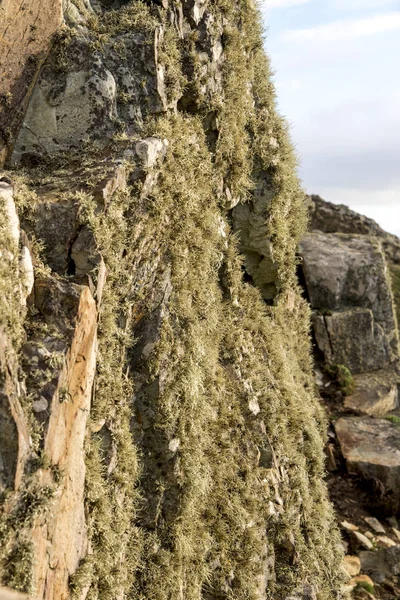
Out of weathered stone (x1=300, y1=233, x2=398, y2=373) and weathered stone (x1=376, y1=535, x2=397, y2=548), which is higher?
weathered stone (x1=300, y1=233, x2=398, y2=373)

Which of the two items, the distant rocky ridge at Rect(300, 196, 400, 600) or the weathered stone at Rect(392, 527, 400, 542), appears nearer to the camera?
the distant rocky ridge at Rect(300, 196, 400, 600)

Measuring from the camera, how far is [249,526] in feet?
24.2

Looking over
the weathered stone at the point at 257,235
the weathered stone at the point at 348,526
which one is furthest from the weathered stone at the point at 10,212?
the weathered stone at the point at 348,526

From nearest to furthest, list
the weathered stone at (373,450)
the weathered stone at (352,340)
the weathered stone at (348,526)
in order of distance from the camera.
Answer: the weathered stone at (348,526) < the weathered stone at (373,450) < the weathered stone at (352,340)

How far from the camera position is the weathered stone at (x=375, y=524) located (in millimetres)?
12656

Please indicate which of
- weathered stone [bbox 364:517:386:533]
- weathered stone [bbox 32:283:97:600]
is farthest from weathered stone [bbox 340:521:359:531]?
weathered stone [bbox 32:283:97:600]

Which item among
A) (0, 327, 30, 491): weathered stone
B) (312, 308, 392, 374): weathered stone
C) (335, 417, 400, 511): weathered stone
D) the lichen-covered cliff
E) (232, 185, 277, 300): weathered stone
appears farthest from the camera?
(312, 308, 392, 374): weathered stone

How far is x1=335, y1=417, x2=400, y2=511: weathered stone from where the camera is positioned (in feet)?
44.1

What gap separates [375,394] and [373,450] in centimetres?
227

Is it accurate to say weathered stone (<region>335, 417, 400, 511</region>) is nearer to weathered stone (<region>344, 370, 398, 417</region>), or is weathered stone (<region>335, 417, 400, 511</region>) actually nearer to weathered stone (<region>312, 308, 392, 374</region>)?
weathered stone (<region>344, 370, 398, 417</region>)

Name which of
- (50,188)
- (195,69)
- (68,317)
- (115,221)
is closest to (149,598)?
(68,317)

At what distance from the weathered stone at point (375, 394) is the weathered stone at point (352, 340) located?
292 mm

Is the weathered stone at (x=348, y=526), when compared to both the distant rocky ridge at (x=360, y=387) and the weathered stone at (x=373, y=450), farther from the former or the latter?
the weathered stone at (x=373, y=450)

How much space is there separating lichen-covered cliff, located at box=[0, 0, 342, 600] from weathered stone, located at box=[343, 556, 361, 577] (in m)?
2.06
